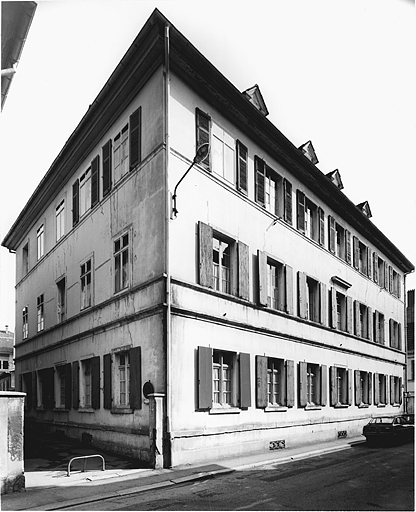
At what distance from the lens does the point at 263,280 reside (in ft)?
58.8

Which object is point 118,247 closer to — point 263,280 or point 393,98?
point 263,280

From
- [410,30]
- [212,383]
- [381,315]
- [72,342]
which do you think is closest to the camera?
[410,30]

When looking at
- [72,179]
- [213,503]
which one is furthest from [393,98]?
[72,179]

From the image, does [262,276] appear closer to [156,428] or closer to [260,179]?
[260,179]

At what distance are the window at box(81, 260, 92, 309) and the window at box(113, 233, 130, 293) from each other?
2.22 m

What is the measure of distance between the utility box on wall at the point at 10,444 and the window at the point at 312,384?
446 inches

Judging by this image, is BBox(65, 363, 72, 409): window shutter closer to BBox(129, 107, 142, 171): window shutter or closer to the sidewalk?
the sidewalk

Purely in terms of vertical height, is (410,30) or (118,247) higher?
(410,30)

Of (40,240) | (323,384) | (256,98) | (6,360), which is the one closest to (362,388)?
(323,384)

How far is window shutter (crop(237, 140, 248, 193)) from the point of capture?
1727cm

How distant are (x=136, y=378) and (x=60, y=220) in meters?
8.96

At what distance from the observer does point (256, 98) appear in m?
18.8

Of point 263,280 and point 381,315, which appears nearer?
point 263,280

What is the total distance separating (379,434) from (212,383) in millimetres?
6521
